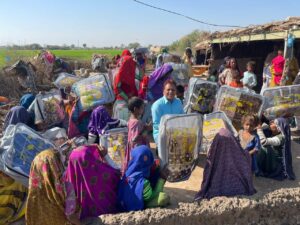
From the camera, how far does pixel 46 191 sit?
3006 millimetres

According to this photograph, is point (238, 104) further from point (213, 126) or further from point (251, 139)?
point (251, 139)

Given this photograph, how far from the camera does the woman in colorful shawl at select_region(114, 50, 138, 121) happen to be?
18.5 feet

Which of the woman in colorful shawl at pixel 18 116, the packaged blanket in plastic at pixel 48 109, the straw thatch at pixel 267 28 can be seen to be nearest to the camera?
the woman in colorful shawl at pixel 18 116

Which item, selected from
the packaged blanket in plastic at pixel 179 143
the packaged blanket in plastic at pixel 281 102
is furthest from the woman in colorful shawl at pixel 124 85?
the packaged blanket in plastic at pixel 281 102

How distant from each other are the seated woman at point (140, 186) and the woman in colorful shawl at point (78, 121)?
2.13 metres

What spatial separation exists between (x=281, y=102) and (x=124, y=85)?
255 cm

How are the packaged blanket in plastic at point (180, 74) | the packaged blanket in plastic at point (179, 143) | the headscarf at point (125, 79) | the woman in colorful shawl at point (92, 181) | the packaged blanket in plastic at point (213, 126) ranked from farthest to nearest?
the packaged blanket in plastic at point (180, 74)
the headscarf at point (125, 79)
the packaged blanket in plastic at point (213, 126)
the packaged blanket in plastic at point (179, 143)
the woman in colorful shawl at point (92, 181)

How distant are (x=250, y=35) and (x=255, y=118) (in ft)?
18.2

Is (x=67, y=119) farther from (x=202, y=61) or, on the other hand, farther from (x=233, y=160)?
(x=202, y=61)

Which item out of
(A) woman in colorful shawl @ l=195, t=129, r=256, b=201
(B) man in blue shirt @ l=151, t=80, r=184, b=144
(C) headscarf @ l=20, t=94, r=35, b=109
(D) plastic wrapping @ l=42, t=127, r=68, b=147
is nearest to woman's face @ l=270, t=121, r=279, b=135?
(A) woman in colorful shawl @ l=195, t=129, r=256, b=201

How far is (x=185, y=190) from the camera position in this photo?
4.28m

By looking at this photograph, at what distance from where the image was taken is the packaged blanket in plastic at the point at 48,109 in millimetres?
5223

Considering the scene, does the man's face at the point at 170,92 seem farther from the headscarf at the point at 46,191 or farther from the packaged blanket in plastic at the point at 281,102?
the headscarf at the point at 46,191

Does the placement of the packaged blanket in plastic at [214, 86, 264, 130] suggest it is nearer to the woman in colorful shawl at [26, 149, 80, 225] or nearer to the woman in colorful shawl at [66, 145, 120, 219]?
the woman in colorful shawl at [66, 145, 120, 219]
